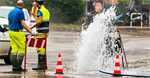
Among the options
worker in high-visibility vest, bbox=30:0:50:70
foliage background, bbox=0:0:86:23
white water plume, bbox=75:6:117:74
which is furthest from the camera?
foliage background, bbox=0:0:86:23

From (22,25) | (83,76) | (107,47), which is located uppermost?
(22,25)

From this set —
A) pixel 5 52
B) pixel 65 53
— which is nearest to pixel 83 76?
pixel 5 52

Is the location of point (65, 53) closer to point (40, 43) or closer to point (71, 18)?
point (40, 43)

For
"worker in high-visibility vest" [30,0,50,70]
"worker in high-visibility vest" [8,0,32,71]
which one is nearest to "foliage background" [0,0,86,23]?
"worker in high-visibility vest" [30,0,50,70]

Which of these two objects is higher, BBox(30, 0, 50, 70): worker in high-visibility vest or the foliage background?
the foliage background

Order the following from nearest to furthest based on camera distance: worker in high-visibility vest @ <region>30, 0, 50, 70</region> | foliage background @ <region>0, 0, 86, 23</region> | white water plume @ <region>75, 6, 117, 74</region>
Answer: white water plume @ <region>75, 6, 117, 74</region>
worker in high-visibility vest @ <region>30, 0, 50, 70</region>
foliage background @ <region>0, 0, 86, 23</region>

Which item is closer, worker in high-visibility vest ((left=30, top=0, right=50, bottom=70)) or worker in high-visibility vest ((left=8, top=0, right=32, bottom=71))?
worker in high-visibility vest ((left=8, top=0, right=32, bottom=71))

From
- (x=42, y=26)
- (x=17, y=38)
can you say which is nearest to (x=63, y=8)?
(x=42, y=26)

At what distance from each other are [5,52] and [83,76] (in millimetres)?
3307

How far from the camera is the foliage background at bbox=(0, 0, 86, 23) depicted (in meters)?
29.6

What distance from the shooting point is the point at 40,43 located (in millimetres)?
8594

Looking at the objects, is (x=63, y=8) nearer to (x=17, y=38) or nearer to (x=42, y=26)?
(x=42, y=26)

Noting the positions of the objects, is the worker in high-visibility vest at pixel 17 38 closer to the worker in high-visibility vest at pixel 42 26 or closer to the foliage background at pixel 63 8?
the worker in high-visibility vest at pixel 42 26

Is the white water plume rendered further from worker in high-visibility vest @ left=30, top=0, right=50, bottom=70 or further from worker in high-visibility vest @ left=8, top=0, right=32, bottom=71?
worker in high-visibility vest @ left=8, top=0, right=32, bottom=71
